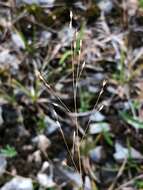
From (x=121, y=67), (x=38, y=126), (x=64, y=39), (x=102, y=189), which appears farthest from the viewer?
(x=64, y=39)

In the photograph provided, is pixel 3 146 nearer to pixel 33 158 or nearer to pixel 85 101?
pixel 33 158

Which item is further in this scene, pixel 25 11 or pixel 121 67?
pixel 25 11

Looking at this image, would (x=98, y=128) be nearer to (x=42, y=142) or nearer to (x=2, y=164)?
(x=42, y=142)

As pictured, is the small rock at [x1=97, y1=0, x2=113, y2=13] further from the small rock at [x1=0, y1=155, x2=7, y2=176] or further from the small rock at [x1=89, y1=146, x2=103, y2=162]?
the small rock at [x1=0, y1=155, x2=7, y2=176]

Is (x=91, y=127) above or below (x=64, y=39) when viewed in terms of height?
below

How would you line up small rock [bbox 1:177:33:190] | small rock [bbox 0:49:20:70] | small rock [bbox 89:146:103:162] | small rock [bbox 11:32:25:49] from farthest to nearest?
small rock [bbox 11:32:25:49]
small rock [bbox 0:49:20:70]
small rock [bbox 89:146:103:162]
small rock [bbox 1:177:33:190]

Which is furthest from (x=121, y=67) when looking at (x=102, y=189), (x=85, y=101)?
(x=102, y=189)

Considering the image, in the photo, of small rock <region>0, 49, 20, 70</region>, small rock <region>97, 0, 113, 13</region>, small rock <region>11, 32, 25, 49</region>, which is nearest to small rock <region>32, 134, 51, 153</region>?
small rock <region>0, 49, 20, 70</region>
